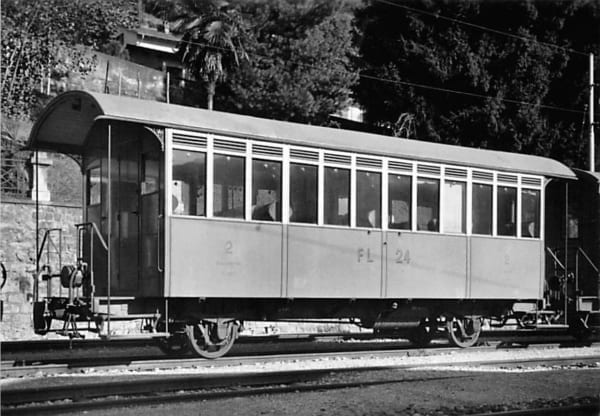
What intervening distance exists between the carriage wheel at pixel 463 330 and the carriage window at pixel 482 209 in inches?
65.6

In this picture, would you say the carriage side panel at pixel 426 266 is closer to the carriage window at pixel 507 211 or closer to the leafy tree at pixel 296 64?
the carriage window at pixel 507 211

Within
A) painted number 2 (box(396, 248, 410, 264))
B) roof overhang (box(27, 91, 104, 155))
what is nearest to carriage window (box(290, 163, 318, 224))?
painted number 2 (box(396, 248, 410, 264))

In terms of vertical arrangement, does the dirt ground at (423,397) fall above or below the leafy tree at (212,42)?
below

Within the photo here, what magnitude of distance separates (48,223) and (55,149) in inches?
283

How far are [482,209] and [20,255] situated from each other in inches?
418

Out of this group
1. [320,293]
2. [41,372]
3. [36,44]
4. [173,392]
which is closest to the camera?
[173,392]

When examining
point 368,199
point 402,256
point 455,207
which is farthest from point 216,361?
point 455,207

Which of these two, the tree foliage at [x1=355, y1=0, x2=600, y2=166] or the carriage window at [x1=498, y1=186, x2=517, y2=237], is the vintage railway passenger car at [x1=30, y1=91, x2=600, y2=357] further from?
the tree foliage at [x1=355, y1=0, x2=600, y2=166]

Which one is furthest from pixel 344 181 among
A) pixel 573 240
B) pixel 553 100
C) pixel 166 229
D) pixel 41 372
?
pixel 553 100

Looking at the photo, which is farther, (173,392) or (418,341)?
(418,341)

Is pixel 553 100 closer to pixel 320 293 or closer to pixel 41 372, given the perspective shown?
pixel 320 293

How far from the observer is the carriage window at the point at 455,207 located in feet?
47.3

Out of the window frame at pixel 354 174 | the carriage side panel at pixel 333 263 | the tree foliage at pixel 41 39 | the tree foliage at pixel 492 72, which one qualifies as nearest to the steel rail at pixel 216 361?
the carriage side panel at pixel 333 263

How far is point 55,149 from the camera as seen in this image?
13430 mm
